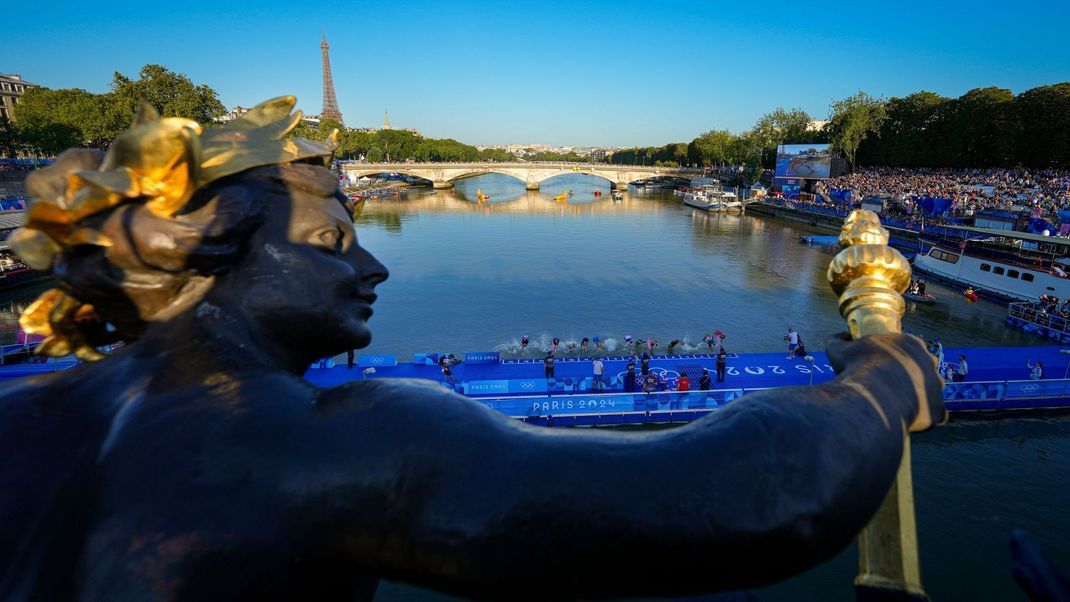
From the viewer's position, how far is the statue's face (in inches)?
59.2

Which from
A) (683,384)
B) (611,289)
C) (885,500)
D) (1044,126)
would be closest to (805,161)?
(1044,126)

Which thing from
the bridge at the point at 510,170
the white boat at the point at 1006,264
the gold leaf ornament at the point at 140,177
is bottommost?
the white boat at the point at 1006,264

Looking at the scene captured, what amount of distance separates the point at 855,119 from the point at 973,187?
60.4 ft

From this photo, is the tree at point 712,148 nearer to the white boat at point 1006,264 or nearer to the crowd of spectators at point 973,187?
the crowd of spectators at point 973,187

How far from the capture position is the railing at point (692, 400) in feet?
41.1

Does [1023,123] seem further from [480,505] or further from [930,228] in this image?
[480,505]

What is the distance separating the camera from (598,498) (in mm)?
1027

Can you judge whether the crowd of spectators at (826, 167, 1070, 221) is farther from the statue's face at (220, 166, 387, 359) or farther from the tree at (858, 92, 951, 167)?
the statue's face at (220, 166, 387, 359)

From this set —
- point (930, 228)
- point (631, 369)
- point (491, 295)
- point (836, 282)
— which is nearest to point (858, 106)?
point (930, 228)

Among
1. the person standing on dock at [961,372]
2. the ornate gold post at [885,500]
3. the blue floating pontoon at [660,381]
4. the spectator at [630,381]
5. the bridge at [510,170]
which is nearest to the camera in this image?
the ornate gold post at [885,500]

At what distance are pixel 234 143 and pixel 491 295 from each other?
25624mm

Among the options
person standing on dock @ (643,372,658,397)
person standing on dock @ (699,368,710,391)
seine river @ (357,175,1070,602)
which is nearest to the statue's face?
seine river @ (357,175,1070,602)

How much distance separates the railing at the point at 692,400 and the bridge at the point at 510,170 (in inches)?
2714

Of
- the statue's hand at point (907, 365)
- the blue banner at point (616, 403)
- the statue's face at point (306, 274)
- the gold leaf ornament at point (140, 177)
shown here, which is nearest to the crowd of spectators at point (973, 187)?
the blue banner at point (616, 403)
